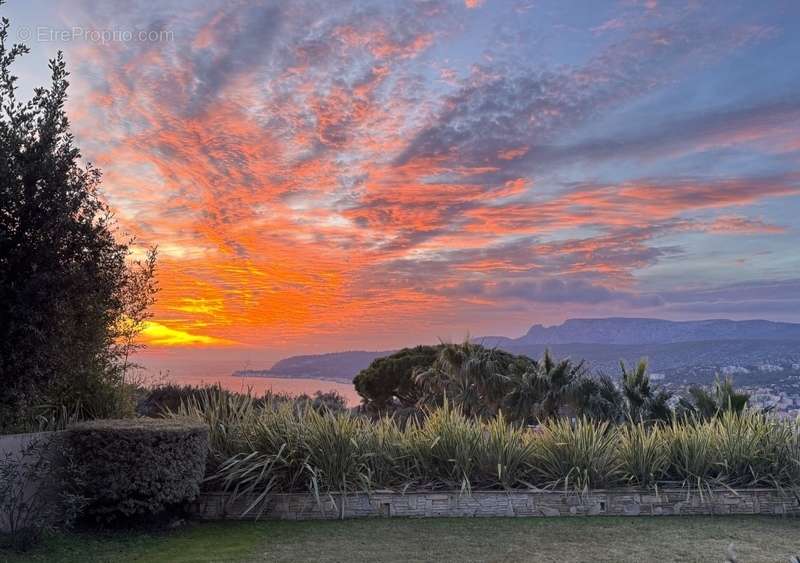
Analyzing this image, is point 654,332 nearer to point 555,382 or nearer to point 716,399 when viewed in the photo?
point 555,382

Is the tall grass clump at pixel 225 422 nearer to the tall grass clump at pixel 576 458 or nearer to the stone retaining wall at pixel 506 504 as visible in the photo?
the stone retaining wall at pixel 506 504

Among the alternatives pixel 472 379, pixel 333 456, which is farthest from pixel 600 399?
pixel 333 456

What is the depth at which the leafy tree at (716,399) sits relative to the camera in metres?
14.4

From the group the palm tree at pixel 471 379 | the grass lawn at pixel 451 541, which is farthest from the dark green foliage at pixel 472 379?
the grass lawn at pixel 451 541

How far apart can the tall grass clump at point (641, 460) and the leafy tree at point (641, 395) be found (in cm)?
950

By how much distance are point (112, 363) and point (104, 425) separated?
7.77 ft

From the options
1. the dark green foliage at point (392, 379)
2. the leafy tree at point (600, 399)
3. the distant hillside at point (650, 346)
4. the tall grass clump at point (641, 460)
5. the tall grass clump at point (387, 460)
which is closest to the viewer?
the tall grass clump at point (387, 460)

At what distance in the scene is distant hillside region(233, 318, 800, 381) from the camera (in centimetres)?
2445

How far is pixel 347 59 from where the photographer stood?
11.8 meters

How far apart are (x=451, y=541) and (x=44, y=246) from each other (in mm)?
5490

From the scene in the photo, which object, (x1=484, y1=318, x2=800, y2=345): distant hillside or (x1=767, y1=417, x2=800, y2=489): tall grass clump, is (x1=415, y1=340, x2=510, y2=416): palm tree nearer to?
(x1=484, y1=318, x2=800, y2=345): distant hillside

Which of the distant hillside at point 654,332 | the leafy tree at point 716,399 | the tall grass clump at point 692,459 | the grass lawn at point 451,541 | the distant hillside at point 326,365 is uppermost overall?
the distant hillside at point 654,332

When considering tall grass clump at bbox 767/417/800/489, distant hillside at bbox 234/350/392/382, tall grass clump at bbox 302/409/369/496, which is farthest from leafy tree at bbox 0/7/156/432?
distant hillside at bbox 234/350/392/382

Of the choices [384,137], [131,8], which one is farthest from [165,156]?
[384,137]
